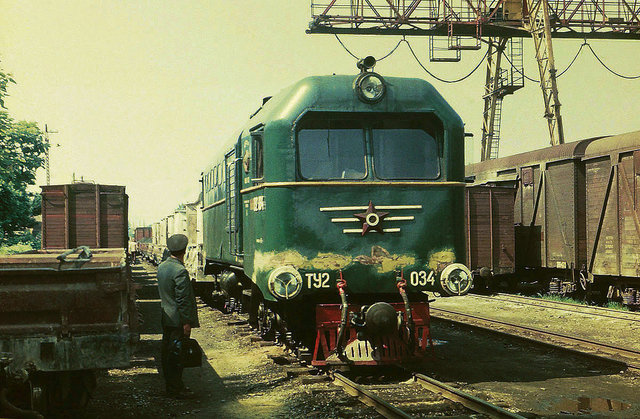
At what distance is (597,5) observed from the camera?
24812mm

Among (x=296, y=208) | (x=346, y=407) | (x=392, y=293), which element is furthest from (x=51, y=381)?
(x=392, y=293)

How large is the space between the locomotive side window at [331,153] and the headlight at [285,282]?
3.62 ft

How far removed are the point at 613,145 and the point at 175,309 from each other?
1118 centimetres

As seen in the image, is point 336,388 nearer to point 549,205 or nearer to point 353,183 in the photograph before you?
point 353,183

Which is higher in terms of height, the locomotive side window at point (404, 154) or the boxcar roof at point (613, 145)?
the boxcar roof at point (613, 145)

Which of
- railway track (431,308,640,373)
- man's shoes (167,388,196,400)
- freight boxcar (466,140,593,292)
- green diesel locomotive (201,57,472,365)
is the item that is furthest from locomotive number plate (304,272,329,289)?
freight boxcar (466,140,593,292)

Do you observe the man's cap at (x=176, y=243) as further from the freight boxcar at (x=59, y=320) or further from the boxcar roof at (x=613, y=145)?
the boxcar roof at (x=613, y=145)

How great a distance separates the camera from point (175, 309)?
7.24 m

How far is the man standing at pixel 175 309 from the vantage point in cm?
716

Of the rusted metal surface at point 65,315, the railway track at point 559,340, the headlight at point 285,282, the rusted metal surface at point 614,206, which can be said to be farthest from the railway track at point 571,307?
the rusted metal surface at point 65,315

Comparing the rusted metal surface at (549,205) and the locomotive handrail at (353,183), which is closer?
the locomotive handrail at (353,183)

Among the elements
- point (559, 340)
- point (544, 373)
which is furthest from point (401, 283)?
point (559, 340)

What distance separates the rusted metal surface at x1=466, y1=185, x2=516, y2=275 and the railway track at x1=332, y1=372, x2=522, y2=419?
1042cm

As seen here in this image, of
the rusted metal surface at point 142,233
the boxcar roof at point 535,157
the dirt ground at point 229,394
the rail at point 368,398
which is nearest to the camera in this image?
the rail at point 368,398
